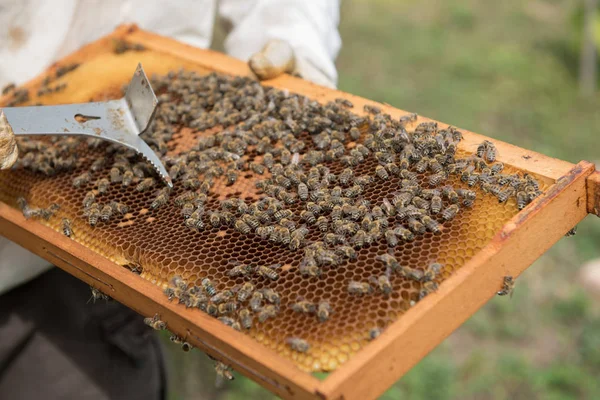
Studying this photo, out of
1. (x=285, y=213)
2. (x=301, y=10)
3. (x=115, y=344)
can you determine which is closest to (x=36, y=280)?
(x=115, y=344)

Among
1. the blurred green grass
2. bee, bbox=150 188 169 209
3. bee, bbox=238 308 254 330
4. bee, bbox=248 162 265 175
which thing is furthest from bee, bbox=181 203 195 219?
A: the blurred green grass

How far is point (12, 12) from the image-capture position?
4.13 m

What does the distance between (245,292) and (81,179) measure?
137cm

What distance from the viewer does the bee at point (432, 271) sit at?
2348mm

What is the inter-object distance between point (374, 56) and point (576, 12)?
12.4 ft

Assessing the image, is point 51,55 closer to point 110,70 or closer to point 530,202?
point 110,70

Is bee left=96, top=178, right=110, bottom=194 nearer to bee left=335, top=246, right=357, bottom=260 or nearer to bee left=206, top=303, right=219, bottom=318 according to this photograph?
bee left=206, top=303, right=219, bottom=318

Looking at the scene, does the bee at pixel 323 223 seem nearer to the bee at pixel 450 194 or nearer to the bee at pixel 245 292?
the bee at pixel 245 292

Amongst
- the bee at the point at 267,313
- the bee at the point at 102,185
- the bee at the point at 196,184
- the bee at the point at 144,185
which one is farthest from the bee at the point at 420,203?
the bee at the point at 102,185

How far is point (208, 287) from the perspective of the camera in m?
2.50

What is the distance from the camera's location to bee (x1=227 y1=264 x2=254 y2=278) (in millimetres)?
2551

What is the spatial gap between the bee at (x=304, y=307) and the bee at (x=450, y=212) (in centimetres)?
74

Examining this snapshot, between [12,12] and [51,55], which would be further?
[51,55]

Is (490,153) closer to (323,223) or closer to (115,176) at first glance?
(323,223)
